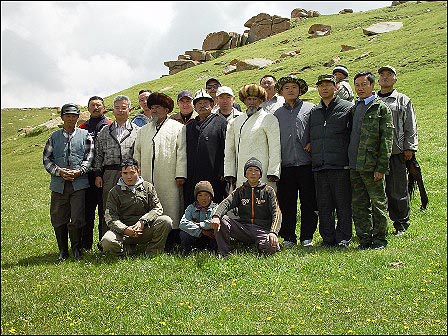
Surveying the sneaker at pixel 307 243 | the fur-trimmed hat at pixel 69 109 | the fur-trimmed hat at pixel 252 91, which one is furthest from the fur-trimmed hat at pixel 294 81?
the fur-trimmed hat at pixel 69 109

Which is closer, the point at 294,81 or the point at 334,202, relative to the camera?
the point at 334,202

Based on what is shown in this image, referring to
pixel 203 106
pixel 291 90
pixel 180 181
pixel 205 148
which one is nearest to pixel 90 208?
pixel 180 181

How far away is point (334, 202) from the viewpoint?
9.59 meters

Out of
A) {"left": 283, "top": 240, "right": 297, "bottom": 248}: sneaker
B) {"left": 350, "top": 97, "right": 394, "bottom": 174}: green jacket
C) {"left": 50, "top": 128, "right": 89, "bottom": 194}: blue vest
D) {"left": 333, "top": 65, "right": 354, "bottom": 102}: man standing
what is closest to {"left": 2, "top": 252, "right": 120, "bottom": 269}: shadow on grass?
{"left": 50, "top": 128, "right": 89, "bottom": 194}: blue vest

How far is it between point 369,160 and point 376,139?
0.42 m

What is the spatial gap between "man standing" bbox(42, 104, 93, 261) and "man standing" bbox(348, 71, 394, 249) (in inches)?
221

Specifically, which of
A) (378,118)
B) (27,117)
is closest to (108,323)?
(378,118)

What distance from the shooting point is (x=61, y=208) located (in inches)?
402

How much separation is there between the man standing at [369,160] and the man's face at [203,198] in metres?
2.89

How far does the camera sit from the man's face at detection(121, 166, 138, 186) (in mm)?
9664

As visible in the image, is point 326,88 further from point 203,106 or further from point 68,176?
point 68,176

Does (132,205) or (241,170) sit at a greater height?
(241,170)

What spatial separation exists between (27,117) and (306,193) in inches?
3065

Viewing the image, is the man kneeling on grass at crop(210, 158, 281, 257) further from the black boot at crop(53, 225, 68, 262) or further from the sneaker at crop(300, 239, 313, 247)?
the black boot at crop(53, 225, 68, 262)
